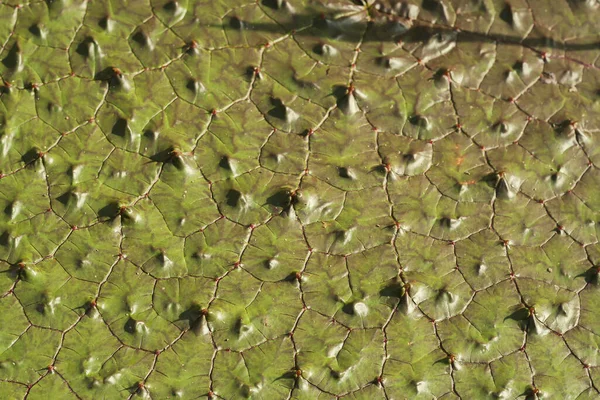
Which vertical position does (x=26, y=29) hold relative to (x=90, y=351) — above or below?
above

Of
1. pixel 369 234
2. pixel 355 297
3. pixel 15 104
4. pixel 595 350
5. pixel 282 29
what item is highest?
pixel 282 29

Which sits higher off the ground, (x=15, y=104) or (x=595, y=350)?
(x=15, y=104)

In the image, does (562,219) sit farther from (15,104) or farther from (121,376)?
(15,104)

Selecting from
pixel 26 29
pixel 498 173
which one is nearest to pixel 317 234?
pixel 498 173

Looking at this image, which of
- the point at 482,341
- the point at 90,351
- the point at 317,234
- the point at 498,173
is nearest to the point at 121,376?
the point at 90,351

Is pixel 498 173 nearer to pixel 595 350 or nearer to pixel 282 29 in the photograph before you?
pixel 595 350

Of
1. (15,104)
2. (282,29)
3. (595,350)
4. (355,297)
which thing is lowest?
(595,350)
